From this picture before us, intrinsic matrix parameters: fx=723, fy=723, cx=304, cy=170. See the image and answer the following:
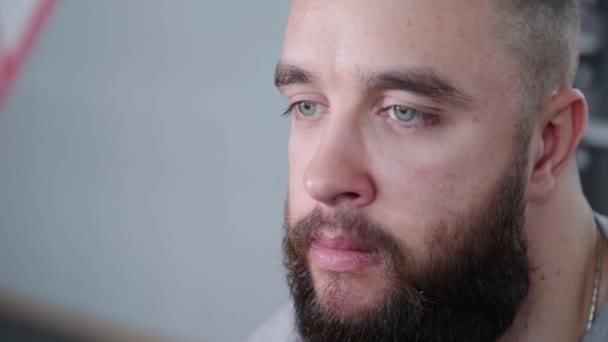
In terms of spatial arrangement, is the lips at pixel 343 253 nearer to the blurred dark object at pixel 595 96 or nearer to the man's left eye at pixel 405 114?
the man's left eye at pixel 405 114

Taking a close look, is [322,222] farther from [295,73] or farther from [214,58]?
[214,58]

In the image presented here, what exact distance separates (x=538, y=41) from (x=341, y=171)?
0.30 metres

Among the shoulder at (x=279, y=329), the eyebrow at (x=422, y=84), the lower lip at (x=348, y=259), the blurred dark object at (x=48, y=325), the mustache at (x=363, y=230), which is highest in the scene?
the eyebrow at (x=422, y=84)

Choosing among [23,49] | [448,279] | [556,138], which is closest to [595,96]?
[556,138]

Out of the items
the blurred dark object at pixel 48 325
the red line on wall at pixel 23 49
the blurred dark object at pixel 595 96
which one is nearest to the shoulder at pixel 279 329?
the blurred dark object at pixel 595 96

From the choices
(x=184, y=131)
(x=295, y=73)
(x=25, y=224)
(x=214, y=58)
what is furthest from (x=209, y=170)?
(x=295, y=73)

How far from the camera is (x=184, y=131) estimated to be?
2373 mm

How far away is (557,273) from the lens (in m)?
0.96

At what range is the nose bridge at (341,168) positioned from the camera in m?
0.86

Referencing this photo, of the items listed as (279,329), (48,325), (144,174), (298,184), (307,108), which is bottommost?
(48,325)

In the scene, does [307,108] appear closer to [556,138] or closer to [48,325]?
[556,138]

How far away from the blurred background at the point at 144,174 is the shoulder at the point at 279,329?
28.3 inches

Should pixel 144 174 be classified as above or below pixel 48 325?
above

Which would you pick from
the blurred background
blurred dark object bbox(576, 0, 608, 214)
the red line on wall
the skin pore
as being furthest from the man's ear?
the red line on wall
